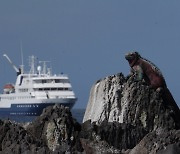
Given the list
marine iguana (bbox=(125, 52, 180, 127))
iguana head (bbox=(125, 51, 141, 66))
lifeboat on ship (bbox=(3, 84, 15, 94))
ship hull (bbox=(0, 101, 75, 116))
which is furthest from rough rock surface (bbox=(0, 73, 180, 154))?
lifeboat on ship (bbox=(3, 84, 15, 94))

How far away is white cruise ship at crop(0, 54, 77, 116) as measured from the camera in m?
100

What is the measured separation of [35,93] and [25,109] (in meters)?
2.09

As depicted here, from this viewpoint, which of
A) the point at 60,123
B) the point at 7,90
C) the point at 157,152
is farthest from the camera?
the point at 7,90

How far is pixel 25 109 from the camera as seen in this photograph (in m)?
102

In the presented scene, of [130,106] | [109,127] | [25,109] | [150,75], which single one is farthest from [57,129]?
[25,109]

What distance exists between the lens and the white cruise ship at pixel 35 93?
10019 centimetres

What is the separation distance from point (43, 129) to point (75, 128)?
53cm

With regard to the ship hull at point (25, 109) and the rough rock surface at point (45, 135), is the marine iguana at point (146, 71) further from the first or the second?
the ship hull at point (25, 109)

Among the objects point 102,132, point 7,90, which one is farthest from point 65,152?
point 7,90

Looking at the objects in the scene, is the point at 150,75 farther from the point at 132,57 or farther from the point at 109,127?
the point at 109,127

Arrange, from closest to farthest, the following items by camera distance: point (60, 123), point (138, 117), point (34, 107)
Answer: point (60, 123) → point (138, 117) → point (34, 107)

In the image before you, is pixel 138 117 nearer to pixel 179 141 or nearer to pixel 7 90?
pixel 179 141

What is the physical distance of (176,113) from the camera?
18.8 meters

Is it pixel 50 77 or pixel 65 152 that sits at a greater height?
pixel 50 77
